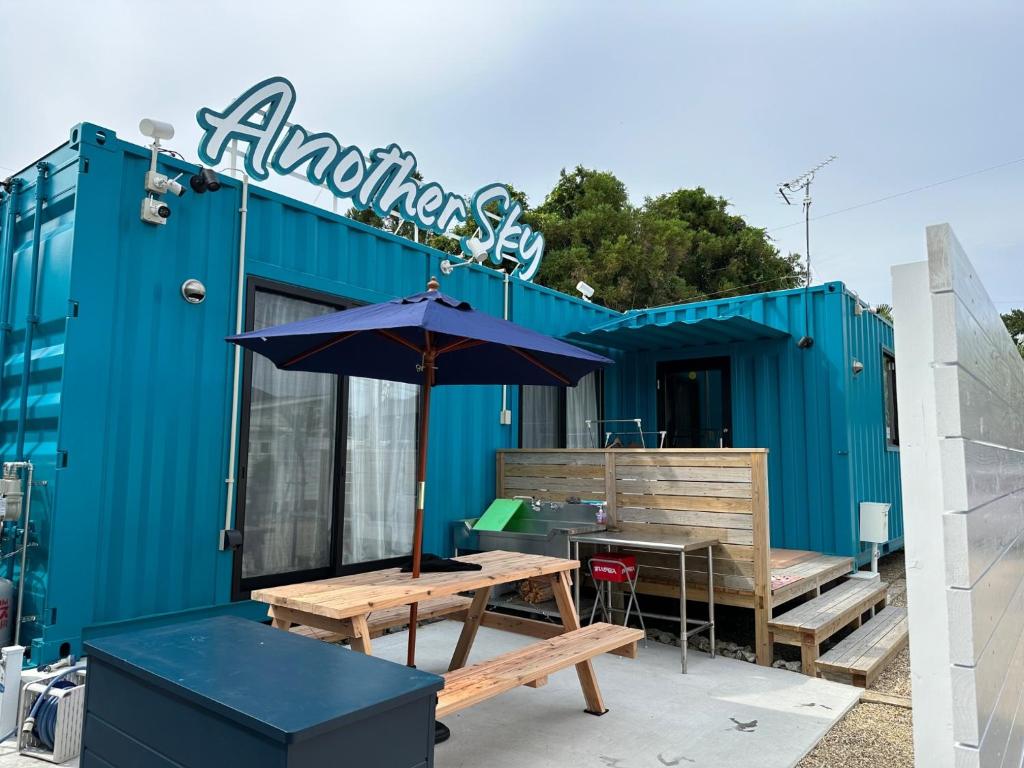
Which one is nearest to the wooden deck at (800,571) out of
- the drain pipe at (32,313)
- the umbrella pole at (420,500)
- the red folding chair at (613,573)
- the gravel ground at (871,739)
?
the gravel ground at (871,739)

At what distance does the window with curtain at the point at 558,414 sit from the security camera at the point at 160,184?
3767 millimetres

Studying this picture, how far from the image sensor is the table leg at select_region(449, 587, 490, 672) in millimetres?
3809

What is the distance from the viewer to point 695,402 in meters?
7.91

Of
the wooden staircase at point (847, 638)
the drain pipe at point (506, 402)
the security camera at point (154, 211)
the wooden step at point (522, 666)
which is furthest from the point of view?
the drain pipe at point (506, 402)

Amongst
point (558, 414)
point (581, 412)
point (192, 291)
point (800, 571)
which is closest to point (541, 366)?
point (192, 291)

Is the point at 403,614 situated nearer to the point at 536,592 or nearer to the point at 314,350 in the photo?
the point at 314,350

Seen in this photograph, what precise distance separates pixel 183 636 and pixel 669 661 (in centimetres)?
351

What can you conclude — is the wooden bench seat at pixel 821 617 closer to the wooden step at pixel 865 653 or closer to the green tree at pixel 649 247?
the wooden step at pixel 865 653

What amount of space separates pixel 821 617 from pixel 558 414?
350 cm

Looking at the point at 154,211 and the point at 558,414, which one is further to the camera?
the point at 558,414

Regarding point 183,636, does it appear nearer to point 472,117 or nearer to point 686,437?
point 686,437

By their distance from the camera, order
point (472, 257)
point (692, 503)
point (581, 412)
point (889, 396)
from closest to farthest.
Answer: point (692, 503)
point (472, 257)
point (581, 412)
point (889, 396)

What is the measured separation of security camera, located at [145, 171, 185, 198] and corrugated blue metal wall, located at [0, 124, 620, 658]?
88 mm

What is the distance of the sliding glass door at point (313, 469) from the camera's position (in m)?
4.47
